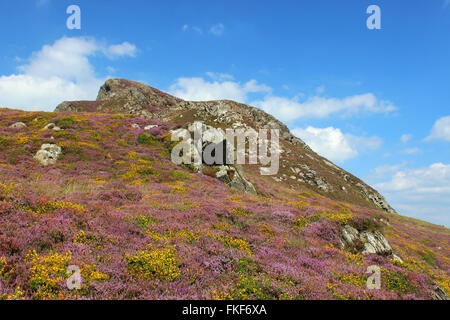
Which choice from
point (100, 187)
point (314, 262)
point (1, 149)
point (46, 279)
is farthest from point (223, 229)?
point (1, 149)

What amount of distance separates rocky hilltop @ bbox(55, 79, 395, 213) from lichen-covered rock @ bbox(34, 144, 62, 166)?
19.4 metres

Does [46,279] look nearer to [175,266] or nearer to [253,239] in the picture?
[175,266]

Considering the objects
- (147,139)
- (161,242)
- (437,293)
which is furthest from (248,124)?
(161,242)

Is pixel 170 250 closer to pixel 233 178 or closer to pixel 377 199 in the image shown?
pixel 233 178

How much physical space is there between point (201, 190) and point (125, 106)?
100735mm

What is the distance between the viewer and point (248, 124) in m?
77.8

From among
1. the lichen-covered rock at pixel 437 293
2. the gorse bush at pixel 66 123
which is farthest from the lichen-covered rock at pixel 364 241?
the gorse bush at pixel 66 123

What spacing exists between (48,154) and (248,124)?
60547 millimetres

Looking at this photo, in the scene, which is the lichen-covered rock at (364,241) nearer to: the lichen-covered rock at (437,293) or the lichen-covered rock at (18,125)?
the lichen-covered rock at (437,293)

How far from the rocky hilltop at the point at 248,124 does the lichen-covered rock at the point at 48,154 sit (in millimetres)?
19407

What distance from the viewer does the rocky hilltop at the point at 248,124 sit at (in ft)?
185

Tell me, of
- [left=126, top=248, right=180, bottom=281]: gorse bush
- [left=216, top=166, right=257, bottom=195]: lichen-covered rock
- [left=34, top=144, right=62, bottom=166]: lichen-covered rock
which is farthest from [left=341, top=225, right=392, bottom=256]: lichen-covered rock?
[left=34, top=144, right=62, bottom=166]: lichen-covered rock

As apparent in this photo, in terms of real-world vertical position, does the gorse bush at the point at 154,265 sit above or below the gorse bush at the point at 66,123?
below

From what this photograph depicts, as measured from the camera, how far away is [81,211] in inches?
445
